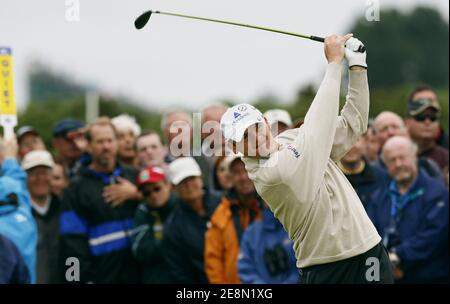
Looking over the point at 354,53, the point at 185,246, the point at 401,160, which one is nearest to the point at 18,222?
the point at 185,246

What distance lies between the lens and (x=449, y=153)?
9.98m

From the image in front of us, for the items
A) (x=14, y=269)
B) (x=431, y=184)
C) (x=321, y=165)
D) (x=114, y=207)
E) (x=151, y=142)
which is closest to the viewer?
(x=321, y=165)

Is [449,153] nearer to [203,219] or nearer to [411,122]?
[411,122]

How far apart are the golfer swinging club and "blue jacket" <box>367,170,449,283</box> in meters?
2.15

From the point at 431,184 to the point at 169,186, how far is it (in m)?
2.79

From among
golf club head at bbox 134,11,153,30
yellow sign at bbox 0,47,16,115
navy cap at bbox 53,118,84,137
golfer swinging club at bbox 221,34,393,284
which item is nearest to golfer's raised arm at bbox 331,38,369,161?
golfer swinging club at bbox 221,34,393,284

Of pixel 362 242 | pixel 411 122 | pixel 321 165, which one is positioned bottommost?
pixel 362 242

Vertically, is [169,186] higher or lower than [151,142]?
lower

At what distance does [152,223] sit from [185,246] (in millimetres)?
484

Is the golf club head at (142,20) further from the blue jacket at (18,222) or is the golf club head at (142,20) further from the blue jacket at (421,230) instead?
the blue jacket at (421,230)

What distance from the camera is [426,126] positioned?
988 cm

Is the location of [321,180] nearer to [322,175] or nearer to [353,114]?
[322,175]

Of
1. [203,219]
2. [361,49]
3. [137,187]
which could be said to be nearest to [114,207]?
[137,187]

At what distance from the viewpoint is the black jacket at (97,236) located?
954 cm
